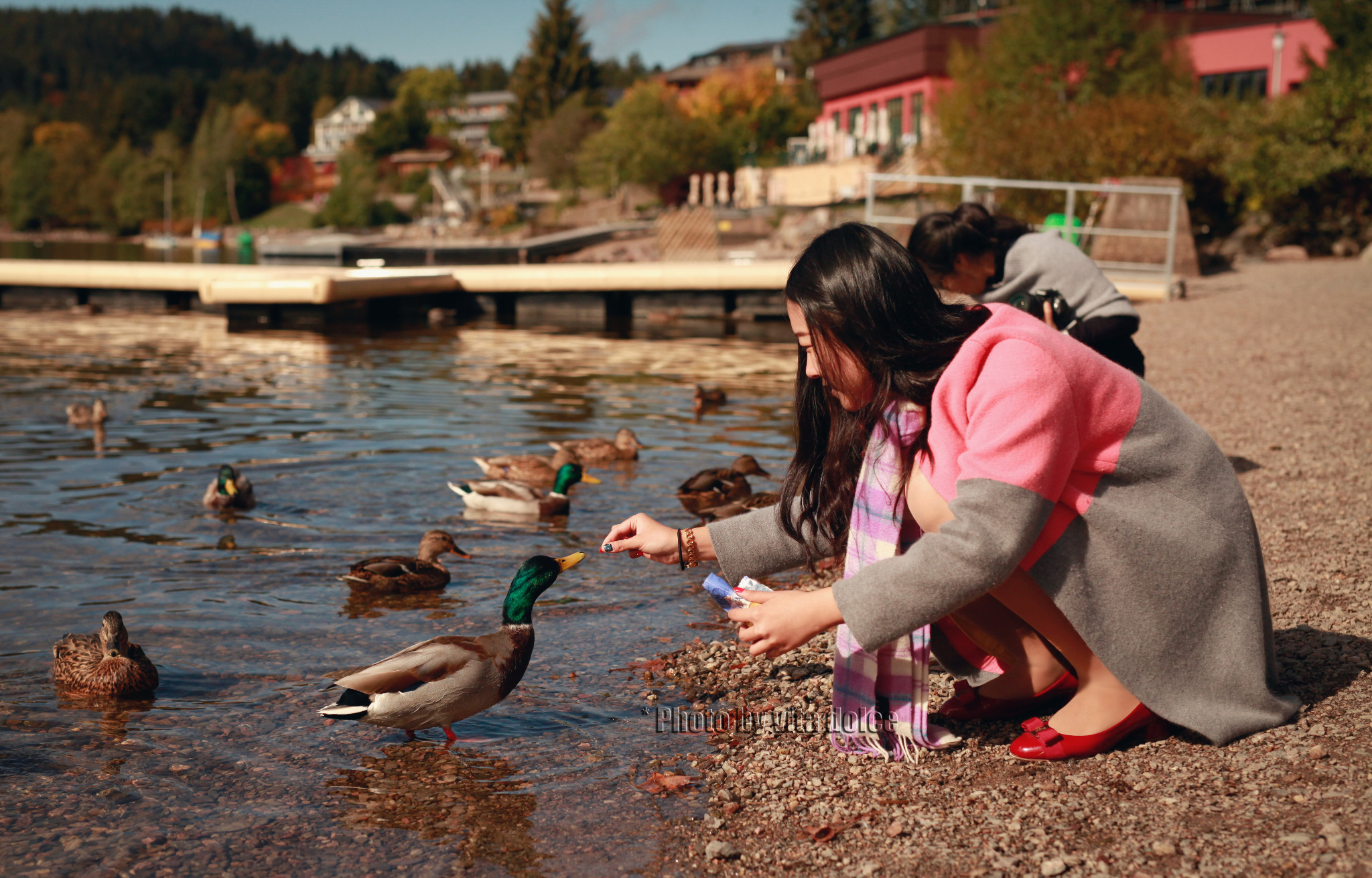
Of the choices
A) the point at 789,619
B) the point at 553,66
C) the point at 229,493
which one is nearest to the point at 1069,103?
the point at 229,493

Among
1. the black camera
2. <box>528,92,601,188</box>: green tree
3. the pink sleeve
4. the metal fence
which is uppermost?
<box>528,92,601,188</box>: green tree

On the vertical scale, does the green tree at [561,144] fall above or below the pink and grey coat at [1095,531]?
above

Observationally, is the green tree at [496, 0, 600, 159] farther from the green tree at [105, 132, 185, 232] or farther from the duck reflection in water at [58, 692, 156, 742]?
the duck reflection in water at [58, 692, 156, 742]

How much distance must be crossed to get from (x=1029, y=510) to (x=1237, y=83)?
Result: 150 feet

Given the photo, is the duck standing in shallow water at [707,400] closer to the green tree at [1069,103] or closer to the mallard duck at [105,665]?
the mallard duck at [105,665]

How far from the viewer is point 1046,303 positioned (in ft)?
20.1

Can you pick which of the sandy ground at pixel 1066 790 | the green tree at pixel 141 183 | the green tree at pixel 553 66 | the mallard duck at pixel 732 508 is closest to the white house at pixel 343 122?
the green tree at pixel 141 183

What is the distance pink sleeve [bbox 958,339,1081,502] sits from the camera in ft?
9.30

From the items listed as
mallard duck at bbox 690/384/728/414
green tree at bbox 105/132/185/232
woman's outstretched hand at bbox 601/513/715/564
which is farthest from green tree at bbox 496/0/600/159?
woman's outstretched hand at bbox 601/513/715/564

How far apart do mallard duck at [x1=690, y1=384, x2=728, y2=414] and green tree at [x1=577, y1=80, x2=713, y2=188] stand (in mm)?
50193

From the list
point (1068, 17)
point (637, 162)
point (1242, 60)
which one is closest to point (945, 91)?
point (1068, 17)

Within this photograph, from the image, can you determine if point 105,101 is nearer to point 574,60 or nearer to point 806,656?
point 574,60

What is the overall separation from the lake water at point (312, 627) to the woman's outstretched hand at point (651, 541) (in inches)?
29.5

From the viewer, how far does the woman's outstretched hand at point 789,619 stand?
9.84ft
